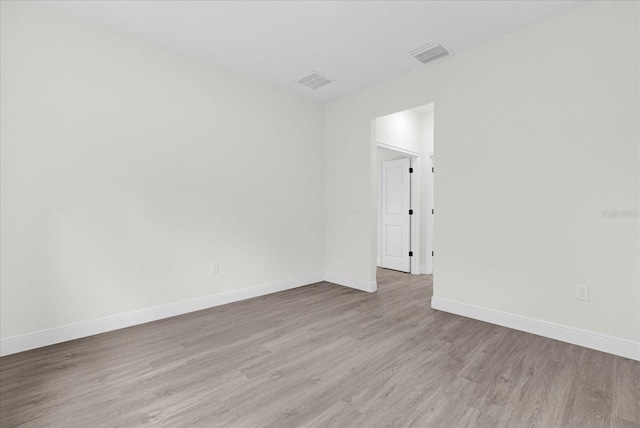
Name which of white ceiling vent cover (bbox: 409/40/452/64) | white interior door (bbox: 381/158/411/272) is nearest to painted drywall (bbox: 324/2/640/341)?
white ceiling vent cover (bbox: 409/40/452/64)

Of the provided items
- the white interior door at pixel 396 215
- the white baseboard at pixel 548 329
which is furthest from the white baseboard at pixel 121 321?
the white interior door at pixel 396 215

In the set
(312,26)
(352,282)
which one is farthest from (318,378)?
(312,26)

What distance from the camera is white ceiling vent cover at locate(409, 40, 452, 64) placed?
3240 mm

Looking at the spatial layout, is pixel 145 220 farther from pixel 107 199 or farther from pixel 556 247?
pixel 556 247

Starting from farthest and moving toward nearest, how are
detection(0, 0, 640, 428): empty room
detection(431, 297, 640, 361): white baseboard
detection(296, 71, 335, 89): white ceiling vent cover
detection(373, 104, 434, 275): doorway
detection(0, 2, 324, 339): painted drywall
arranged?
detection(373, 104, 434, 275): doorway, detection(296, 71, 335, 89): white ceiling vent cover, detection(0, 2, 324, 339): painted drywall, detection(431, 297, 640, 361): white baseboard, detection(0, 0, 640, 428): empty room

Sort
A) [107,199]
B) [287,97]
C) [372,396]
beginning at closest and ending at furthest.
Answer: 1. [372,396]
2. [107,199]
3. [287,97]

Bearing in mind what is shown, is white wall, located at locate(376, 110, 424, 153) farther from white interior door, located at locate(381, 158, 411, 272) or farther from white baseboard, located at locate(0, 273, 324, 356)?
white baseboard, located at locate(0, 273, 324, 356)

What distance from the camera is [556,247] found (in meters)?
2.80

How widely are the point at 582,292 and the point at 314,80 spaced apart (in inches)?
148

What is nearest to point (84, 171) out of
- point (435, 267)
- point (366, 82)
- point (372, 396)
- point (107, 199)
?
point (107, 199)

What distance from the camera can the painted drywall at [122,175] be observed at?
256 centimetres

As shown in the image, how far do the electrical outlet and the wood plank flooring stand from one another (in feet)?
1.43

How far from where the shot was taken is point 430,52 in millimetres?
3373

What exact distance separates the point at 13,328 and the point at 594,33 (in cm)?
550
